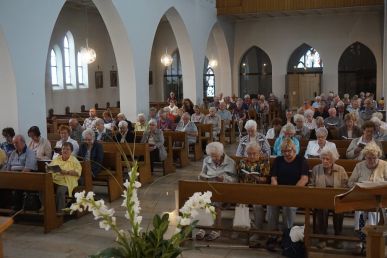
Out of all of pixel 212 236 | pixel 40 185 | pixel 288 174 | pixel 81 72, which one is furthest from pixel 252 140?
pixel 81 72

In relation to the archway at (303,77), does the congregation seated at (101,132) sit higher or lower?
lower

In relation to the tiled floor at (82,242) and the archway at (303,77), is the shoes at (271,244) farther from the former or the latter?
the archway at (303,77)

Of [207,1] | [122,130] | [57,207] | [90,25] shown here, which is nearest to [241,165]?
[57,207]

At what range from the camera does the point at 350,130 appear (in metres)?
9.12

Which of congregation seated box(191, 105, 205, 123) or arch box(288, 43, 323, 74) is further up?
arch box(288, 43, 323, 74)

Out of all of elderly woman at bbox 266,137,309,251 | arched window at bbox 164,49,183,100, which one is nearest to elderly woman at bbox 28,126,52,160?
elderly woman at bbox 266,137,309,251

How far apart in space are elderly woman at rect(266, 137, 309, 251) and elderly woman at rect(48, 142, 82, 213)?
2.91 m

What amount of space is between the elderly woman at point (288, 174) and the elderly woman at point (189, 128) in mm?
5220

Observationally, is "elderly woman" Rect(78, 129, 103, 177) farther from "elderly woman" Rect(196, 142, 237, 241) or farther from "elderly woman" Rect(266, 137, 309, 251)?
"elderly woman" Rect(266, 137, 309, 251)

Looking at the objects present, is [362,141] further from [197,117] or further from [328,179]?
[197,117]

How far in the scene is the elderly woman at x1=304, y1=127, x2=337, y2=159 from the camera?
762cm

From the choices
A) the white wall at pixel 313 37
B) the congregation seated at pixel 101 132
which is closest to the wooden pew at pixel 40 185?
the congregation seated at pixel 101 132

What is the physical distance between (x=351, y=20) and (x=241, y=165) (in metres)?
15.8

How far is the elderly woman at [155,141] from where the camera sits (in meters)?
10.1
